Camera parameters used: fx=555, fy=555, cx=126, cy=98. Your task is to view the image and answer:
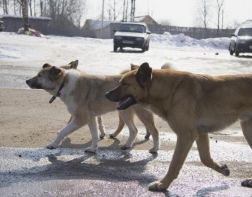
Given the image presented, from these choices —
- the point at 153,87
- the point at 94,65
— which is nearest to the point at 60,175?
the point at 153,87

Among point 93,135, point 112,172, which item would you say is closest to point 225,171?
point 112,172

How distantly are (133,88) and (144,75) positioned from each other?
21 cm

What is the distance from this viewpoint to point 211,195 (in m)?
6.08

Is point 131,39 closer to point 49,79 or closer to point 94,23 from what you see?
point 49,79

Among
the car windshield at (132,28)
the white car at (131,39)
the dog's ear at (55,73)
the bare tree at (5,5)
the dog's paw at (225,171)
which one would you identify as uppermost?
the dog's ear at (55,73)

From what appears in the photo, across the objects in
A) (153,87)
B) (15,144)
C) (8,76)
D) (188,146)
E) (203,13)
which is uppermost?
(153,87)

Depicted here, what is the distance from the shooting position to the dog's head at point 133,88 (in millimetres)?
6164

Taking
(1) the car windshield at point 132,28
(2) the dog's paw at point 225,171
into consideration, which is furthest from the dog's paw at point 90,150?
(1) the car windshield at point 132,28

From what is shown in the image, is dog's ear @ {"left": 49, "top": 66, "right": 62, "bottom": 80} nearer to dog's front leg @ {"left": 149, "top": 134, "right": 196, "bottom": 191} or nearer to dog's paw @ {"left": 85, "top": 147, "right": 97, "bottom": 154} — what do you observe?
dog's paw @ {"left": 85, "top": 147, "right": 97, "bottom": 154}

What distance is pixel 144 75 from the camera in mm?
6152

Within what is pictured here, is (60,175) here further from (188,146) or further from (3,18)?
(3,18)

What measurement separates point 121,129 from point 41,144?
161 cm

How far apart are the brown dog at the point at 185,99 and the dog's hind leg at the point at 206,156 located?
33 cm

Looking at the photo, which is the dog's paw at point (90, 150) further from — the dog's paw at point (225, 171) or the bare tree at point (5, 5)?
the bare tree at point (5, 5)
